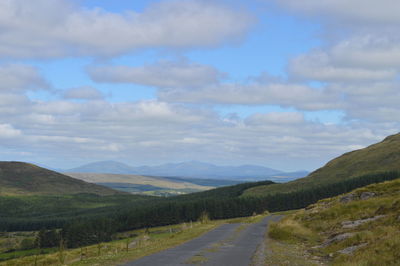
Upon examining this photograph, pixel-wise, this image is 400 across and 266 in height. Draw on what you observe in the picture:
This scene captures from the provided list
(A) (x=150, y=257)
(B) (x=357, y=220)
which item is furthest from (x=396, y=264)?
(B) (x=357, y=220)

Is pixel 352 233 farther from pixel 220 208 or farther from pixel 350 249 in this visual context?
pixel 220 208

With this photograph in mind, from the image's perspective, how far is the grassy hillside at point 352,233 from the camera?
2444 centimetres

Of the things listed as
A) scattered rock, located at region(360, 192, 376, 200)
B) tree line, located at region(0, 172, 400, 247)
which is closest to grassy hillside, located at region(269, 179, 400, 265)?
scattered rock, located at region(360, 192, 376, 200)

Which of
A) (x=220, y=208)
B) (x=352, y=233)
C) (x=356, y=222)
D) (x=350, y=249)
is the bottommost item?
(x=220, y=208)

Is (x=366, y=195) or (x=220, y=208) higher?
(x=366, y=195)

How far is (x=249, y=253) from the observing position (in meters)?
30.4

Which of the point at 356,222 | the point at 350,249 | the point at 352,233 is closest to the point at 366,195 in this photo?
the point at 356,222

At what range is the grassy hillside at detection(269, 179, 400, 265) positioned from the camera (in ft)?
80.2

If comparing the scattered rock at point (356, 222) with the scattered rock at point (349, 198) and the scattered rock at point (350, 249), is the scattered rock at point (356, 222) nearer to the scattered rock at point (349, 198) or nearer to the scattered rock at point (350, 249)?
the scattered rock at point (350, 249)

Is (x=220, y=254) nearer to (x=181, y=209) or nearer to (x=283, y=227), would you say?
(x=283, y=227)

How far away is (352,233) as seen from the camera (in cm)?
3491

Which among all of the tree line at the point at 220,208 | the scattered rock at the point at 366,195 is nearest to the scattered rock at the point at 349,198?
the scattered rock at the point at 366,195

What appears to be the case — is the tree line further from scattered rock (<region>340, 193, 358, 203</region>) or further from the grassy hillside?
the grassy hillside

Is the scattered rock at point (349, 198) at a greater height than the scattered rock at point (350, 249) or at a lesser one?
greater
